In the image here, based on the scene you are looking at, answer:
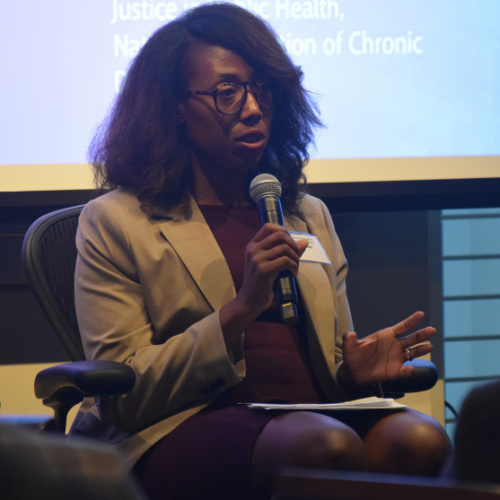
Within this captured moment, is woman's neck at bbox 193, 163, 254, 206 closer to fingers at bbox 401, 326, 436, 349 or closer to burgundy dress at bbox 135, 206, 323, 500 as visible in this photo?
burgundy dress at bbox 135, 206, 323, 500

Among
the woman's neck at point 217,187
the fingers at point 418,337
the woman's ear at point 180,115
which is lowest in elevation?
the fingers at point 418,337

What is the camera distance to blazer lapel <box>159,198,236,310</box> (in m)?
1.33

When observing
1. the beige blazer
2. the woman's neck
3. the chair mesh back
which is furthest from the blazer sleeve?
the woman's neck

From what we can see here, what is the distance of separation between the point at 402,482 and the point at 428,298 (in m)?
A: 2.18

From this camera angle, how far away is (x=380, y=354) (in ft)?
4.25

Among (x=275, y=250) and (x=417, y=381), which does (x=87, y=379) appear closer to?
(x=275, y=250)

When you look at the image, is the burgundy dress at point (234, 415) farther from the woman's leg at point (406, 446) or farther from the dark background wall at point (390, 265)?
the dark background wall at point (390, 265)

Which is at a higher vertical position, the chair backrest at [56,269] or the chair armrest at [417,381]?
the chair backrest at [56,269]

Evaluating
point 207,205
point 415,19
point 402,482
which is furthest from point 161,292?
point 415,19

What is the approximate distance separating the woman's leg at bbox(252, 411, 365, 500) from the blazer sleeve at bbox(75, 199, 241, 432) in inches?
7.8

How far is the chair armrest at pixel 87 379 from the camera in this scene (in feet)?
3.53

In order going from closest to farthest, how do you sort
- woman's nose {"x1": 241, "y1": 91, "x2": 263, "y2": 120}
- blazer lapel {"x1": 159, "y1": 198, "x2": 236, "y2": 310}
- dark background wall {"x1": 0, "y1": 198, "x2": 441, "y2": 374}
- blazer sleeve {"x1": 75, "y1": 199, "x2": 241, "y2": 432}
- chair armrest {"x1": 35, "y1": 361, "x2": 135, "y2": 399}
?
chair armrest {"x1": 35, "y1": 361, "x2": 135, "y2": 399} → blazer sleeve {"x1": 75, "y1": 199, "x2": 241, "y2": 432} → blazer lapel {"x1": 159, "y1": 198, "x2": 236, "y2": 310} → woman's nose {"x1": 241, "y1": 91, "x2": 263, "y2": 120} → dark background wall {"x1": 0, "y1": 198, "x2": 441, "y2": 374}

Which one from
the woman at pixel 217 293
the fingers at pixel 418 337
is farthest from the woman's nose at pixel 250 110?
the fingers at pixel 418 337

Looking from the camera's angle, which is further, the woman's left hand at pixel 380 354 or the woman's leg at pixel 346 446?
the woman's left hand at pixel 380 354
